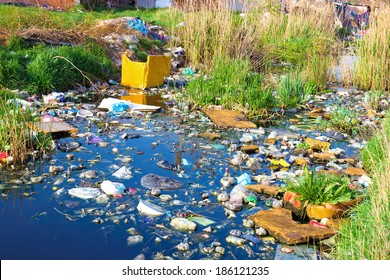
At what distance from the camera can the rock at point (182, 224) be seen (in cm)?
354

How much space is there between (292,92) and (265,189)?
3489 millimetres

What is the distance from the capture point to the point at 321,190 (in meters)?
3.82

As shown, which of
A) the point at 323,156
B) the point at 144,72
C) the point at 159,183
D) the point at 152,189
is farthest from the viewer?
the point at 144,72

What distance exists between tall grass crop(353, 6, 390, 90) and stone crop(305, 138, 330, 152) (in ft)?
10.7

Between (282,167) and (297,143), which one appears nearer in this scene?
(282,167)

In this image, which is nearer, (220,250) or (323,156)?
(220,250)

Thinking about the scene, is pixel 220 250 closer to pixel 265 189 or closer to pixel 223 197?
pixel 223 197

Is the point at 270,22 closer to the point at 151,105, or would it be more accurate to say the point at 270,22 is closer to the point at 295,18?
the point at 295,18

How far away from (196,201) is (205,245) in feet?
2.29

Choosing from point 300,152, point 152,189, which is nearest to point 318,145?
point 300,152

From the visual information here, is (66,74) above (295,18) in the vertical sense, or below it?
below

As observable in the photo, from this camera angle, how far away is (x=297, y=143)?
18.2ft

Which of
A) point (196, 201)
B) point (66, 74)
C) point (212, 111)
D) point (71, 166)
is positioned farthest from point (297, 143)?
point (66, 74)

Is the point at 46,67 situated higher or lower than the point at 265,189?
higher
